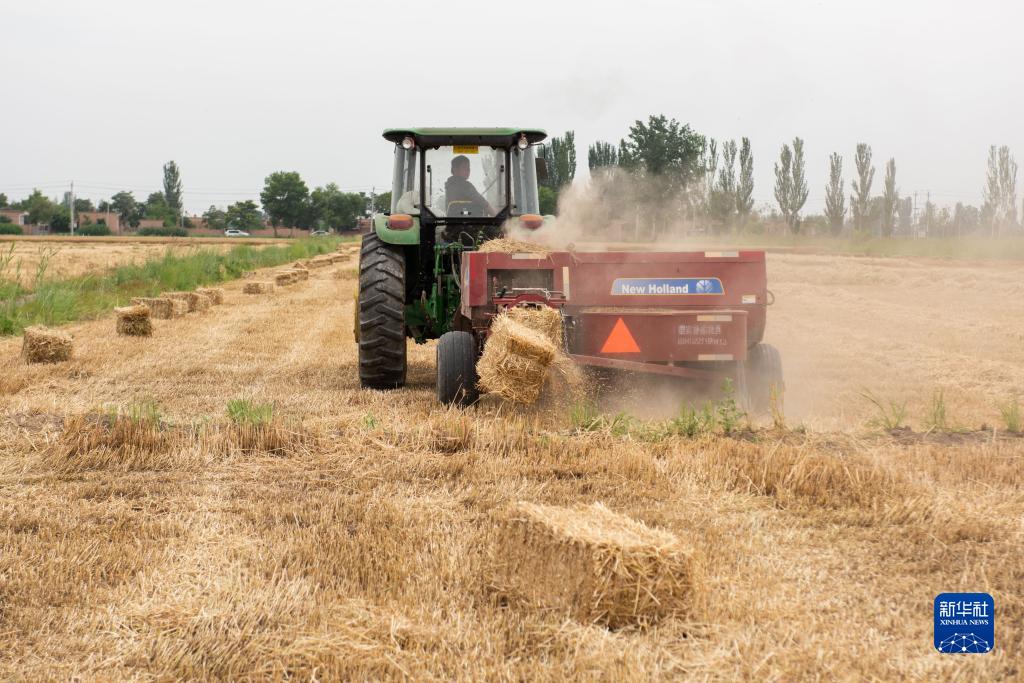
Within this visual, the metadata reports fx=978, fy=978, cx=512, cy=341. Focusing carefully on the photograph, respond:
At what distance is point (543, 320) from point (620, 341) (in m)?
0.67

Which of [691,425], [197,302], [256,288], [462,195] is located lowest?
[691,425]

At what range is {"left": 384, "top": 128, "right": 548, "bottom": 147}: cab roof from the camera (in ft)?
26.9

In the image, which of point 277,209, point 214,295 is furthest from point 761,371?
point 277,209

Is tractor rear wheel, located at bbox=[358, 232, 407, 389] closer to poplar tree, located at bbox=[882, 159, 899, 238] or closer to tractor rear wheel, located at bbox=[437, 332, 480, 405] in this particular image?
tractor rear wheel, located at bbox=[437, 332, 480, 405]

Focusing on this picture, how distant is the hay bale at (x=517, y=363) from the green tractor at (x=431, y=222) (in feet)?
5.54

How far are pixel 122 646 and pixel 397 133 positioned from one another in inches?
233

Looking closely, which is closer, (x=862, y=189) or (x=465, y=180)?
(x=465, y=180)

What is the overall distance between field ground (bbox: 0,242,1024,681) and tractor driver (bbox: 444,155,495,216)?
1.67 meters

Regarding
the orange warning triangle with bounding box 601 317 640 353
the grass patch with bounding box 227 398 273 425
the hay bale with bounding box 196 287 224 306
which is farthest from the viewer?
the hay bale with bounding box 196 287 224 306

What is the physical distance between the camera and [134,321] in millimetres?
11461

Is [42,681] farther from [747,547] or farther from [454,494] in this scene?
[747,547]

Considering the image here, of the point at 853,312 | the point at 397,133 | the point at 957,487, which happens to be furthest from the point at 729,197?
the point at 957,487

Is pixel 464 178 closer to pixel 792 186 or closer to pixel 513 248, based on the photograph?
pixel 513 248

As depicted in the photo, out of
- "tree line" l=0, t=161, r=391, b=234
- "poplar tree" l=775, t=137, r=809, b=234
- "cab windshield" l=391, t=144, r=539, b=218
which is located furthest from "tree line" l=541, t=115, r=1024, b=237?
"tree line" l=0, t=161, r=391, b=234
